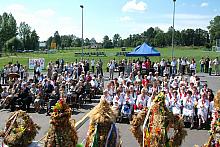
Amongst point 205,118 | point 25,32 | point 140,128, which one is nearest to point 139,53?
point 205,118

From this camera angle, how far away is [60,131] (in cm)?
593

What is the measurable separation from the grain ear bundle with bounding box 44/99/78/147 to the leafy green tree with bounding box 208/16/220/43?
439 feet

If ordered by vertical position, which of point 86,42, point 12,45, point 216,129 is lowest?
point 216,129

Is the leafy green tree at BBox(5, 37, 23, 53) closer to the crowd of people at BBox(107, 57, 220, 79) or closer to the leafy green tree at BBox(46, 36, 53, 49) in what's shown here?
the leafy green tree at BBox(46, 36, 53, 49)

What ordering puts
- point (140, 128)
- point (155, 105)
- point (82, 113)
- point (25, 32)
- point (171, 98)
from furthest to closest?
point (25, 32) → point (82, 113) → point (171, 98) → point (140, 128) → point (155, 105)

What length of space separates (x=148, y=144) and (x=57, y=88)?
11.1 m

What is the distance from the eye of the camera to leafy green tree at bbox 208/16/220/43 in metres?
136

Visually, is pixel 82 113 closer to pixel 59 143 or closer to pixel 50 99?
pixel 50 99

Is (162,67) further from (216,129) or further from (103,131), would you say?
(103,131)

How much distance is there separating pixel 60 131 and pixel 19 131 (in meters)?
0.77

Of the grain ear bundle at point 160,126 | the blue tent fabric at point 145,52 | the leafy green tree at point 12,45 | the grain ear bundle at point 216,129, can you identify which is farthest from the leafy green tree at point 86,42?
the grain ear bundle at point 216,129

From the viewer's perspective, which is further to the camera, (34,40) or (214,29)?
(214,29)

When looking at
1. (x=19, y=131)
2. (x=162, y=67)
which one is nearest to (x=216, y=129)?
(x=19, y=131)

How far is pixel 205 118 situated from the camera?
46.0ft
